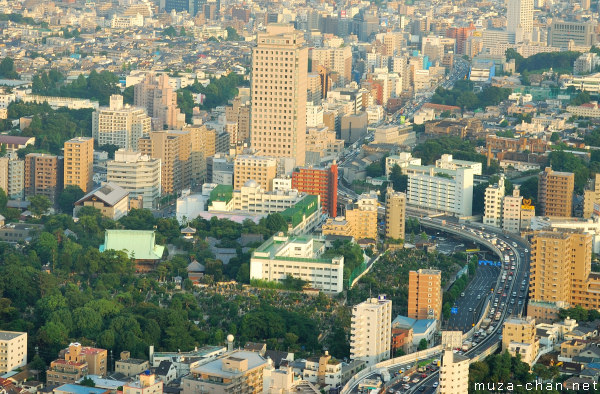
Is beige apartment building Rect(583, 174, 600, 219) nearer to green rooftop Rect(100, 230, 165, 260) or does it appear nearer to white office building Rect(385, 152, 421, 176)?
white office building Rect(385, 152, 421, 176)

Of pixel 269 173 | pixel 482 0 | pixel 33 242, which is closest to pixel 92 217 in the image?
pixel 33 242

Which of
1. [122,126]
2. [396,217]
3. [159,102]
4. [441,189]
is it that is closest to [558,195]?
[441,189]

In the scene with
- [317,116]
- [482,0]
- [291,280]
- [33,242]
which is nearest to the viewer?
[291,280]

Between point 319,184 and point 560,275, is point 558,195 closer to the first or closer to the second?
point 319,184

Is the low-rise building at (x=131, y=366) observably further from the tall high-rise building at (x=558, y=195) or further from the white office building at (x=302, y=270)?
the tall high-rise building at (x=558, y=195)

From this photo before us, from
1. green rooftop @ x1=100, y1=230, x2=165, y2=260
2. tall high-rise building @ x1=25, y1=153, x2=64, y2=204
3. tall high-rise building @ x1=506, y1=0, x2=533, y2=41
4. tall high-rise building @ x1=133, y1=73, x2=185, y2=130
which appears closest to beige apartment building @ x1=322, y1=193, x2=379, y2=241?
green rooftop @ x1=100, y1=230, x2=165, y2=260

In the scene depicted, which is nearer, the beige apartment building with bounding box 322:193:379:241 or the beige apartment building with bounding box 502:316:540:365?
the beige apartment building with bounding box 502:316:540:365

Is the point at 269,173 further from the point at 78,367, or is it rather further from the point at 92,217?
the point at 78,367
